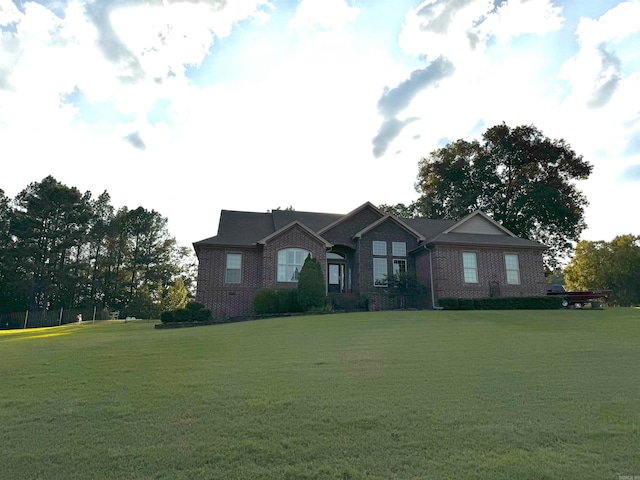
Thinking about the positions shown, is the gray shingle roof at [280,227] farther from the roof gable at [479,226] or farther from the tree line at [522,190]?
the tree line at [522,190]

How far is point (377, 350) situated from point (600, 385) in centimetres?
412

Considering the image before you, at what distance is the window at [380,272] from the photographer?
989 inches

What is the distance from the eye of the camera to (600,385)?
20.9ft

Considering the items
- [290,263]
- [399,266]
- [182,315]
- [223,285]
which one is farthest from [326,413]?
[399,266]

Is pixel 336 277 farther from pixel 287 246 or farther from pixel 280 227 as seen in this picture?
pixel 280 227

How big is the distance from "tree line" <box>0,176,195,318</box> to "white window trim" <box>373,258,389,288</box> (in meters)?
22.9

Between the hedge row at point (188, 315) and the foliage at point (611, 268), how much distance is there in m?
42.0

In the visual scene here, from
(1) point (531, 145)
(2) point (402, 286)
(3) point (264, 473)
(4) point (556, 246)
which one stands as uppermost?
(1) point (531, 145)

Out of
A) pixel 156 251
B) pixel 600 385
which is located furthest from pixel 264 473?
pixel 156 251

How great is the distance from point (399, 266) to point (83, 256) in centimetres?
3996

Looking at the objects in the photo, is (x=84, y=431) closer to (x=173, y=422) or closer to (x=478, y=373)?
(x=173, y=422)

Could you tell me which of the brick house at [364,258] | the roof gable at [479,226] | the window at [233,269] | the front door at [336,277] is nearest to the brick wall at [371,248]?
the brick house at [364,258]

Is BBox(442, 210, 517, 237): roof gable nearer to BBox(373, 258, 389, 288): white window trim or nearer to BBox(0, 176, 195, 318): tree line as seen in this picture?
BBox(373, 258, 389, 288): white window trim

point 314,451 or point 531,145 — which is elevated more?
point 531,145
